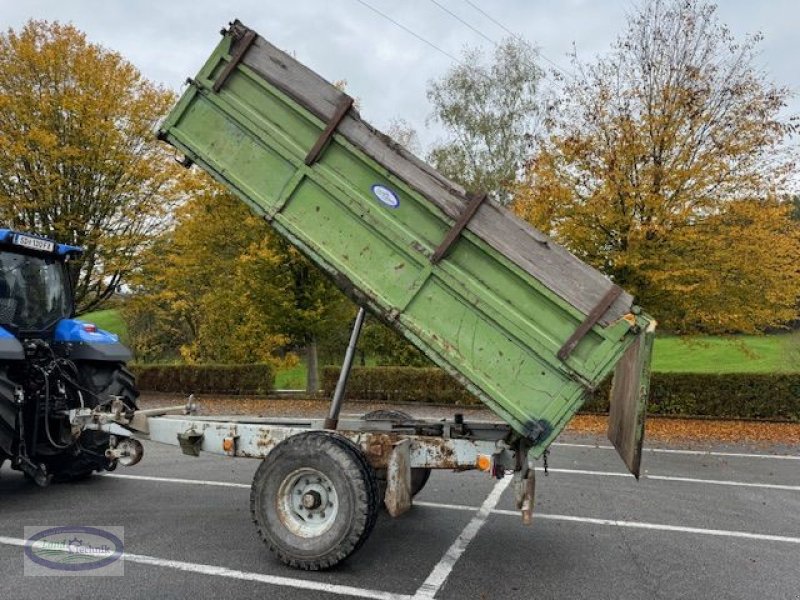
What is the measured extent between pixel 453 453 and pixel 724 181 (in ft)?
34.9

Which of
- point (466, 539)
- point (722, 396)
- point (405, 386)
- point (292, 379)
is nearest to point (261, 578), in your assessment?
point (466, 539)

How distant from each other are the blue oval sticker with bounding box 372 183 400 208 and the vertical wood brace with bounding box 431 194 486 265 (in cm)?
45

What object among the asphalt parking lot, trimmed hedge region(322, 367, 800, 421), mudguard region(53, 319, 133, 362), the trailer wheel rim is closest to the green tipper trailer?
the trailer wheel rim

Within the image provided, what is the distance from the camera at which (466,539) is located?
17.1 feet

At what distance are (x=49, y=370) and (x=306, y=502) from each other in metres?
3.34

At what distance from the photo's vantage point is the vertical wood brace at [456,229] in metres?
4.30

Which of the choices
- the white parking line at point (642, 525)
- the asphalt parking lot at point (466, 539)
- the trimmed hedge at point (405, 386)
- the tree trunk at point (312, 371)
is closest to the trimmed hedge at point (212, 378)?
the tree trunk at point (312, 371)

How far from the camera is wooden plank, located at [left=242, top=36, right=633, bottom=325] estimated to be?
412cm

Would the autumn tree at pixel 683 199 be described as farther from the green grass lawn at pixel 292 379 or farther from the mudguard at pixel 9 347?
the green grass lawn at pixel 292 379

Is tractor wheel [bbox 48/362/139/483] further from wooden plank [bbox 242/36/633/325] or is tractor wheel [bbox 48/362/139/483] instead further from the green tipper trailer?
wooden plank [bbox 242/36/633/325]

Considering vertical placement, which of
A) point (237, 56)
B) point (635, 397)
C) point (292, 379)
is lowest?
point (292, 379)

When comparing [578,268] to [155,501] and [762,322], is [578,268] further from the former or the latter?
[762,322]

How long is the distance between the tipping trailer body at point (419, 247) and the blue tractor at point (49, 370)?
2.42 m

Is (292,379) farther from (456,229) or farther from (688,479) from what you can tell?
(456,229)
